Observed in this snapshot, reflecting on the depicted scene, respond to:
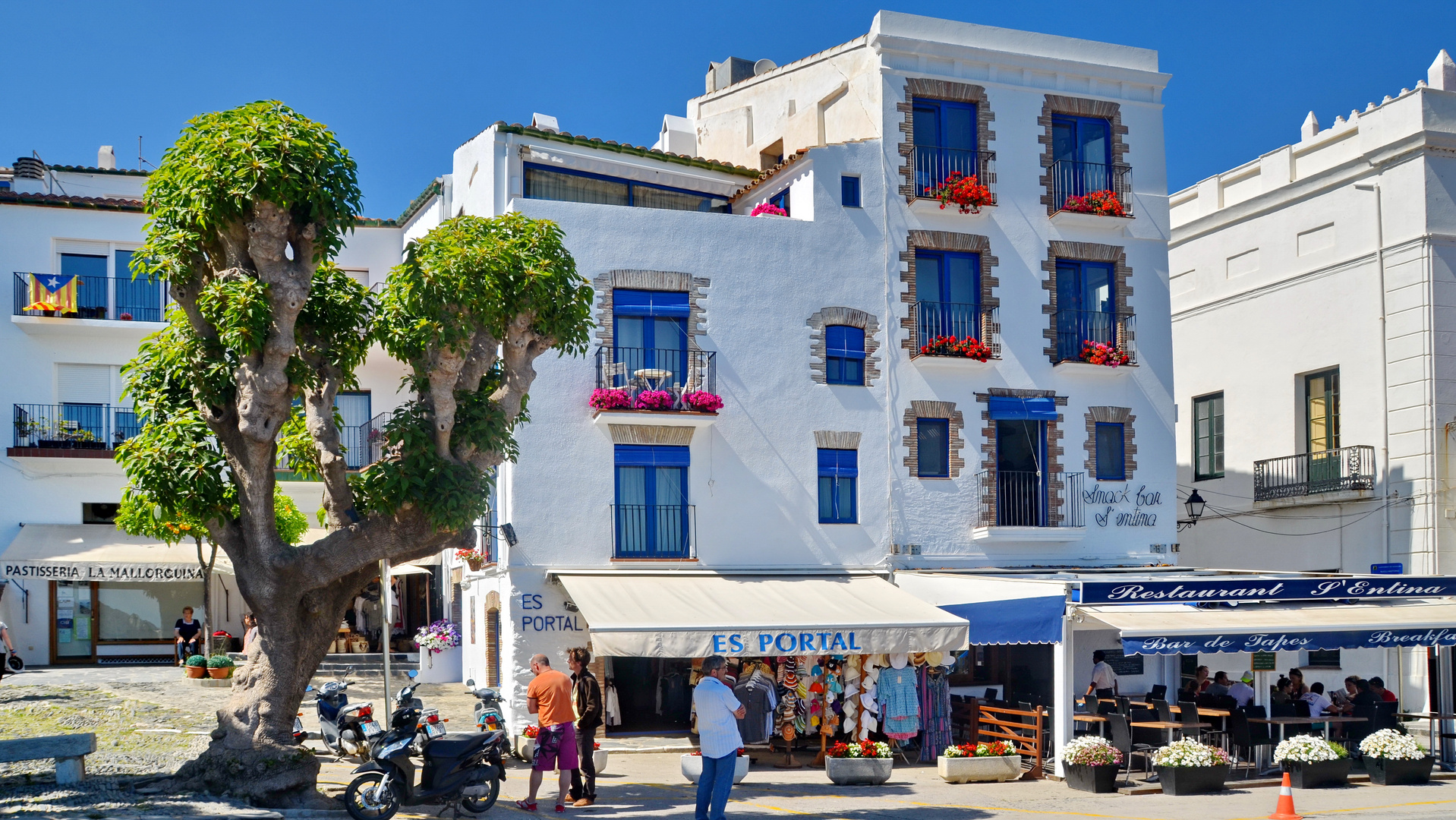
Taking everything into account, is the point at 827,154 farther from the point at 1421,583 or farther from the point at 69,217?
the point at 69,217

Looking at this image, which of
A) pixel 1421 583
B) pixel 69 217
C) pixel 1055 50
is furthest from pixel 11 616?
pixel 1421 583

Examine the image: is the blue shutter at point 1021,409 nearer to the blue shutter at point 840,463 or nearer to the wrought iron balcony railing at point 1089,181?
the blue shutter at point 840,463

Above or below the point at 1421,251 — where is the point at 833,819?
below

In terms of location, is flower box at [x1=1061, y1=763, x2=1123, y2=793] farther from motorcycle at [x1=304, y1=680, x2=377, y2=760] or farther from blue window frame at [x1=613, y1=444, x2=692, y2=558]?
motorcycle at [x1=304, y1=680, x2=377, y2=760]

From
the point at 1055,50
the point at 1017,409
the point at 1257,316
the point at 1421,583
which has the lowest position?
the point at 1421,583

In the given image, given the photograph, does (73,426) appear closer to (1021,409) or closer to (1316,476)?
(1021,409)

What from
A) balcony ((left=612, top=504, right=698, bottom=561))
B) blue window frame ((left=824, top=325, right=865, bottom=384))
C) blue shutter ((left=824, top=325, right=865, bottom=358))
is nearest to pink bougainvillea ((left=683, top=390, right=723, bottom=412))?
balcony ((left=612, top=504, right=698, bottom=561))

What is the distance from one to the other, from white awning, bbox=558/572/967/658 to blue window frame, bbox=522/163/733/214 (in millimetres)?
6488

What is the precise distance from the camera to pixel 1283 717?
18734 mm

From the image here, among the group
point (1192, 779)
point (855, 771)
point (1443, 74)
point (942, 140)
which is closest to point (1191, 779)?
point (1192, 779)

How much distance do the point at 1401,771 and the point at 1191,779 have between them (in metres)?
3.07

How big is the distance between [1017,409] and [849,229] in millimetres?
4145

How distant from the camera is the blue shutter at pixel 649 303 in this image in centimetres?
2119

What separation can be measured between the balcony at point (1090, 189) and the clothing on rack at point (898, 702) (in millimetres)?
8684
